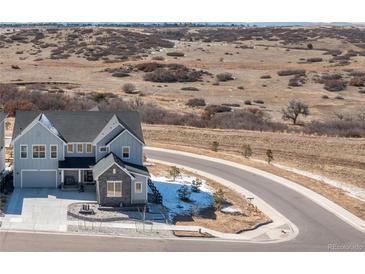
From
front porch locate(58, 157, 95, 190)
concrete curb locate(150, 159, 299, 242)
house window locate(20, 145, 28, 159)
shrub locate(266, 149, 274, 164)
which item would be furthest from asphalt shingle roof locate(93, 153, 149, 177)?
shrub locate(266, 149, 274, 164)

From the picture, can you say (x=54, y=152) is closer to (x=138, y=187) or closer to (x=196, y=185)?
(x=138, y=187)

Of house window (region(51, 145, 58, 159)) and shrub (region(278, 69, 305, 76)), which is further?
shrub (region(278, 69, 305, 76))

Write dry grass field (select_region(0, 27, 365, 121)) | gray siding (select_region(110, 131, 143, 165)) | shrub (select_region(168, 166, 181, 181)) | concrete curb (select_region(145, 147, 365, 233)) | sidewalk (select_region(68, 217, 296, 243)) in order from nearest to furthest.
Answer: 1. sidewalk (select_region(68, 217, 296, 243))
2. concrete curb (select_region(145, 147, 365, 233))
3. gray siding (select_region(110, 131, 143, 165))
4. shrub (select_region(168, 166, 181, 181))
5. dry grass field (select_region(0, 27, 365, 121))

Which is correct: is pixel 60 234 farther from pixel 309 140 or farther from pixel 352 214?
pixel 309 140

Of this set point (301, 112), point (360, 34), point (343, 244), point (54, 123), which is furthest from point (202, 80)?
point (360, 34)

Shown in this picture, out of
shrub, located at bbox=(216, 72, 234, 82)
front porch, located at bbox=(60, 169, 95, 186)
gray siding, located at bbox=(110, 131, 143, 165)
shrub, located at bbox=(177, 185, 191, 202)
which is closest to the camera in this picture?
shrub, located at bbox=(177, 185, 191, 202)

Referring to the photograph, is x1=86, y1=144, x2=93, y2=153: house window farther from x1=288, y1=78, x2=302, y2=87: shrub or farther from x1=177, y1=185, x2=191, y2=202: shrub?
x1=288, y1=78, x2=302, y2=87: shrub
